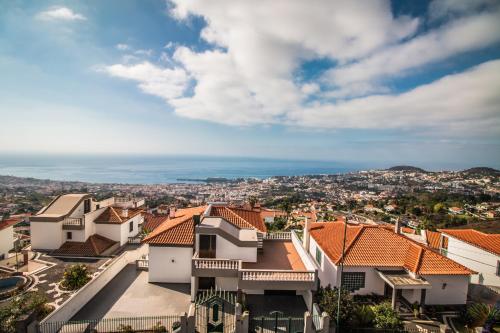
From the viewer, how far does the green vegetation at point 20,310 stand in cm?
1096

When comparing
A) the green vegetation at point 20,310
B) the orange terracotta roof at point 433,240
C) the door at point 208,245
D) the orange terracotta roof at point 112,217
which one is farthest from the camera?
the orange terracotta roof at point 433,240

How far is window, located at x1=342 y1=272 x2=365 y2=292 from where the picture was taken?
17.5 meters

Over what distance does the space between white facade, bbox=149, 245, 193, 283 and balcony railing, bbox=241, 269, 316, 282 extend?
4903 mm

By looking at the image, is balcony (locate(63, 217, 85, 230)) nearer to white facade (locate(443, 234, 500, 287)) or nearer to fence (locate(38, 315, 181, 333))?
fence (locate(38, 315, 181, 333))

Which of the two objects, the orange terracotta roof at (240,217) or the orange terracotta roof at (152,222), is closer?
the orange terracotta roof at (240,217)

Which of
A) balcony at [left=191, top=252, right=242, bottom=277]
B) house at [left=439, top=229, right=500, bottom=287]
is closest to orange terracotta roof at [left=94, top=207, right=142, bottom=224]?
balcony at [left=191, top=252, right=242, bottom=277]

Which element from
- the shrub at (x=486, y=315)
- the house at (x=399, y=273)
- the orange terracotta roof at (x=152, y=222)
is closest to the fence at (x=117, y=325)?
the house at (x=399, y=273)

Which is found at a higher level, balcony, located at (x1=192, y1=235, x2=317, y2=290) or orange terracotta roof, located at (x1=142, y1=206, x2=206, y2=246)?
orange terracotta roof, located at (x1=142, y1=206, x2=206, y2=246)

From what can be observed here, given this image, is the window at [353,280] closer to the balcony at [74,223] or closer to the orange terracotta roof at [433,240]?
the orange terracotta roof at [433,240]

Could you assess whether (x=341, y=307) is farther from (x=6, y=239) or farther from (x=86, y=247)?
(x=6, y=239)

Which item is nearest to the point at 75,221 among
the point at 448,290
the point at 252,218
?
the point at 252,218

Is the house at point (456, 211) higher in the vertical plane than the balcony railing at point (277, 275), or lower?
lower

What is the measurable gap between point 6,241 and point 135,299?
18.3 meters

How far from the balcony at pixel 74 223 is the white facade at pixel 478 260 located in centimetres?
3386
